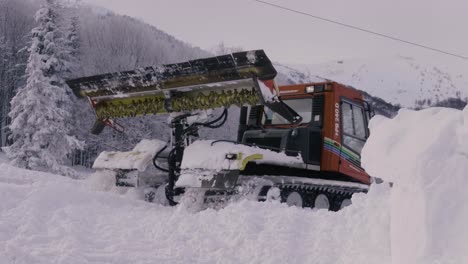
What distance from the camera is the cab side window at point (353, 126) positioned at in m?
9.53

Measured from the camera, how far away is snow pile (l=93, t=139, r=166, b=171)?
28.5 feet

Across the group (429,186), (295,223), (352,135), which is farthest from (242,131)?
(429,186)

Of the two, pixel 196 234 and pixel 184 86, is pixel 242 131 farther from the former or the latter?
pixel 196 234

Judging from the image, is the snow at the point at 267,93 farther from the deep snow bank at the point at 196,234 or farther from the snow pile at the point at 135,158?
the snow pile at the point at 135,158

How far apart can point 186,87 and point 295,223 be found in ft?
11.7

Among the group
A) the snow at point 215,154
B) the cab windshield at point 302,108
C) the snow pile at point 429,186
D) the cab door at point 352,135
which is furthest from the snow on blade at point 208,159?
the snow pile at point 429,186

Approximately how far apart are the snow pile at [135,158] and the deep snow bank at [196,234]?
2.00 metres

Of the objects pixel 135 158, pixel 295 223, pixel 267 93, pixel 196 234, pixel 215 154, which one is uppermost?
pixel 267 93

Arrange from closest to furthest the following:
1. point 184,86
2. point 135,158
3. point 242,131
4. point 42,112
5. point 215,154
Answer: point 215,154, point 184,86, point 135,158, point 242,131, point 42,112

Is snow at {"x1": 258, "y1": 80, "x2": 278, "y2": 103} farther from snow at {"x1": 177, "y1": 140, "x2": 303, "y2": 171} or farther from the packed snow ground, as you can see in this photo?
the packed snow ground

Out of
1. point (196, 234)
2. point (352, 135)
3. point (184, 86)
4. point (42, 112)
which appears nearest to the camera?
point (196, 234)

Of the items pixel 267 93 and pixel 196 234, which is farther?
pixel 267 93

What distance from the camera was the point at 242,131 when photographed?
10.5 metres

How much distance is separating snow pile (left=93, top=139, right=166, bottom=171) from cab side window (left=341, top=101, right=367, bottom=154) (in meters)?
3.35
